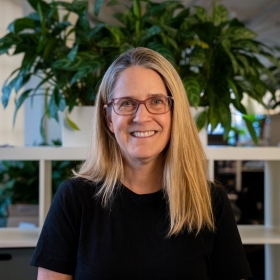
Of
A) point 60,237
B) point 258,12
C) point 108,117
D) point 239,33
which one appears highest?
point 258,12

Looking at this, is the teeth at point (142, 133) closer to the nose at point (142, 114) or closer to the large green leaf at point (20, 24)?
the nose at point (142, 114)

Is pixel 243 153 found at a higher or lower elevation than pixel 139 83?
lower

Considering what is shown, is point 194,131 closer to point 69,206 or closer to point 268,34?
point 69,206

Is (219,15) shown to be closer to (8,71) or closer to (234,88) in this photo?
(234,88)

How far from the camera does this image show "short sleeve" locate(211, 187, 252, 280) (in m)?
1.35

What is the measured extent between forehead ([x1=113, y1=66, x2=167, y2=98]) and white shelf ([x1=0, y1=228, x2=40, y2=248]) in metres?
0.88

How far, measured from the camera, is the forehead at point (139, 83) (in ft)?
4.19

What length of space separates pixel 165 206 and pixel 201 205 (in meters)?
0.11

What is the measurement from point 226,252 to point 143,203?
0.29 meters

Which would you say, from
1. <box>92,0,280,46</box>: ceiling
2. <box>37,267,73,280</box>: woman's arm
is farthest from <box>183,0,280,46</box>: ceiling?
<box>37,267,73,280</box>: woman's arm

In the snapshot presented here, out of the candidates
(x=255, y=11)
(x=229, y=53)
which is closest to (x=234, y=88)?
(x=229, y=53)

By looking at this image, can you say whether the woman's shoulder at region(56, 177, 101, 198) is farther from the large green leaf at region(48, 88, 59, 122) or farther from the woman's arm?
the large green leaf at region(48, 88, 59, 122)

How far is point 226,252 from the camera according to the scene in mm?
1351

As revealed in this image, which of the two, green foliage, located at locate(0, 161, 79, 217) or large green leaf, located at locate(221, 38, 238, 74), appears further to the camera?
green foliage, located at locate(0, 161, 79, 217)
